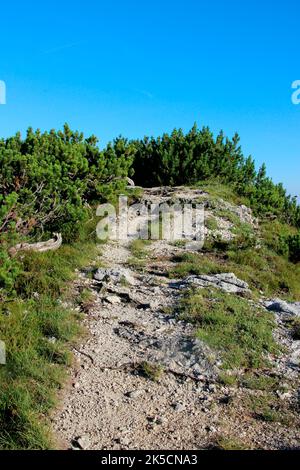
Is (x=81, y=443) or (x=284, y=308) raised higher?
(x=284, y=308)

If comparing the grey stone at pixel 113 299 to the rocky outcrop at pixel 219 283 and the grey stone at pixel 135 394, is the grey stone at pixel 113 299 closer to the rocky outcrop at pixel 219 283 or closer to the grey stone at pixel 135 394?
the rocky outcrop at pixel 219 283

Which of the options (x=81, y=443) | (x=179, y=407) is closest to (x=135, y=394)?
(x=179, y=407)

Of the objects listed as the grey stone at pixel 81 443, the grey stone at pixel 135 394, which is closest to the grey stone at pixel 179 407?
the grey stone at pixel 135 394

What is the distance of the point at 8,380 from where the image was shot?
223 inches

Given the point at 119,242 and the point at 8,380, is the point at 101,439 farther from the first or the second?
the point at 119,242

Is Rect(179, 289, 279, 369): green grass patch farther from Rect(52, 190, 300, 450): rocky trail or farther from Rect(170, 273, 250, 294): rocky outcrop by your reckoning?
Rect(170, 273, 250, 294): rocky outcrop

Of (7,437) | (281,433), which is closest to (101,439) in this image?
(7,437)

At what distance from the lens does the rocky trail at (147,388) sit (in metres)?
5.03

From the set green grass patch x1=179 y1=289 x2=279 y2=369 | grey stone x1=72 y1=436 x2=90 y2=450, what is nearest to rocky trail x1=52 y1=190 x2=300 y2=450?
grey stone x1=72 y1=436 x2=90 y2=450

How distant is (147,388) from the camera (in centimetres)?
587

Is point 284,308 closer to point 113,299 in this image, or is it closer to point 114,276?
point 113,299

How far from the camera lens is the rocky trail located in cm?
503

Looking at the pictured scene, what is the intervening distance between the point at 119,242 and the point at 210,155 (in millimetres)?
9495

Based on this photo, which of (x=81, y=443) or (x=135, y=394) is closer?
(x=81, y=443)
